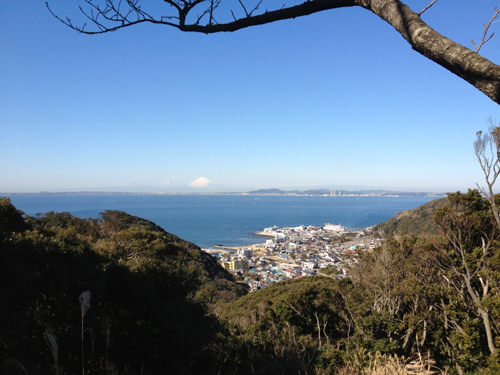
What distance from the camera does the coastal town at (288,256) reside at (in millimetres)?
24963

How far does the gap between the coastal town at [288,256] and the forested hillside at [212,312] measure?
340 inches

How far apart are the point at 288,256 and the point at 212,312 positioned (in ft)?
99.8

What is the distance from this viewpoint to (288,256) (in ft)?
119

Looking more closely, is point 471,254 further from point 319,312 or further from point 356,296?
point 319,312

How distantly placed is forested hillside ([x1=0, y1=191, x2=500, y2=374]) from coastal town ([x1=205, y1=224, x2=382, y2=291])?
8641mm

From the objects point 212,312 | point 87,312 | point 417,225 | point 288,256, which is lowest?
point 288,256

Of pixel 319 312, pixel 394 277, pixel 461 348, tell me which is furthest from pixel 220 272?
pixel 461 348

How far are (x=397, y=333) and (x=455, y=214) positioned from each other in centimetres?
335

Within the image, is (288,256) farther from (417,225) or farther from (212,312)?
(212,312)

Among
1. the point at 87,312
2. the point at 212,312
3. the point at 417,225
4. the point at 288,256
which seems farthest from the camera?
the point at 288,256

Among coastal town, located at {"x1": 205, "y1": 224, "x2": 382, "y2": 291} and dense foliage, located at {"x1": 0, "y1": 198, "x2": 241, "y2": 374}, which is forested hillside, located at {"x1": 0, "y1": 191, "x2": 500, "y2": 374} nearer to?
dense foliage, located at {"x1": 0, "y1": 198, "x2": 241, "y2": 374}

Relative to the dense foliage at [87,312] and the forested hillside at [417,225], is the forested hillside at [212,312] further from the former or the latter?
the forested hillside at [417,225]

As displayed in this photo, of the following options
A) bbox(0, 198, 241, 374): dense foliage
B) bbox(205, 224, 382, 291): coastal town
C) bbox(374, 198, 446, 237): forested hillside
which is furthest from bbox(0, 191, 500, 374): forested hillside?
bbox(205, 224, 382, 291): coastal town

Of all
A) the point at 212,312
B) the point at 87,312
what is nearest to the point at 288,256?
the point at 212,312
